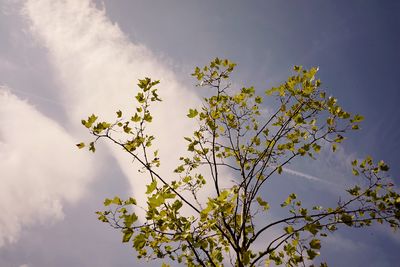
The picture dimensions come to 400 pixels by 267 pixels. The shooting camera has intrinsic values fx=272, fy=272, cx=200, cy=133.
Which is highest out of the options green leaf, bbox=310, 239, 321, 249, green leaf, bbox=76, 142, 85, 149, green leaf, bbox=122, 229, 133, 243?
green leaf, bbox=76, 142, 85, 149

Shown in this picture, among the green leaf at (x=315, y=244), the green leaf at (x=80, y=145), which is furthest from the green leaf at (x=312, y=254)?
the green leaf at (x=80, y=145)

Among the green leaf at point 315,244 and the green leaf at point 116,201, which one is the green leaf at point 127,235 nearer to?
the green leaf at point 116,201

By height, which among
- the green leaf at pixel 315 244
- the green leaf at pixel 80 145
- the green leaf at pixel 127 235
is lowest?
the green leaf at pixel 127 235

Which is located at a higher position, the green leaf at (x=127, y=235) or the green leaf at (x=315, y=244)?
the green leaf at (x=315, y=244)

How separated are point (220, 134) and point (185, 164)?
1028 millimetres

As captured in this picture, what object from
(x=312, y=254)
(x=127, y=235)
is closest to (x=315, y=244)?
(x=312, y=254)

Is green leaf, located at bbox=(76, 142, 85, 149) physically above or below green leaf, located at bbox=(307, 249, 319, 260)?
above

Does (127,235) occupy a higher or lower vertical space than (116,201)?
lower

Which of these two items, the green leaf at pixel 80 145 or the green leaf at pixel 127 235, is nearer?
the green leaf at pixel 127 235

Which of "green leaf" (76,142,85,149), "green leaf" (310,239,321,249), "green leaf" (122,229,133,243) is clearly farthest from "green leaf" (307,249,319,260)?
"green leaf" (76,142,85,149)

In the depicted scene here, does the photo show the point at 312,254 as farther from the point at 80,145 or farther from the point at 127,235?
the point at 80,145

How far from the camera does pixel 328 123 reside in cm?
518

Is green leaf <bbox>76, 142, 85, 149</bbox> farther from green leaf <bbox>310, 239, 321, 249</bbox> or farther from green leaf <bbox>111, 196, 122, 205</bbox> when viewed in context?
green leaf <bbox>310, 239, 321, 249</bbox>

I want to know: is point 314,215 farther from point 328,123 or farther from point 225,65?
point 225,65
